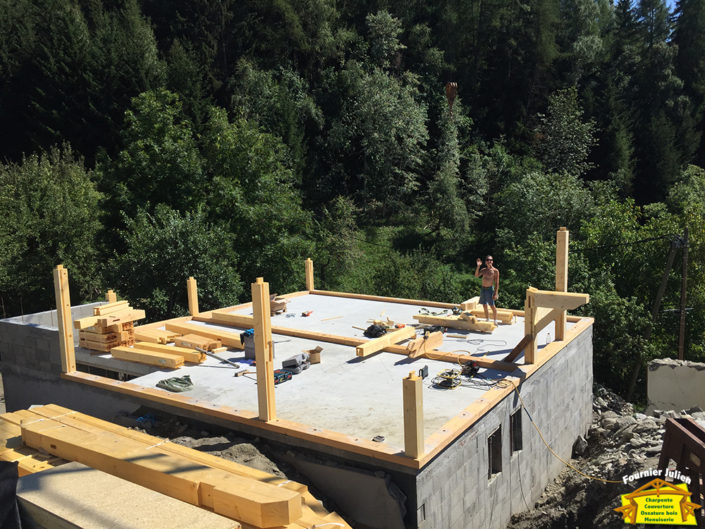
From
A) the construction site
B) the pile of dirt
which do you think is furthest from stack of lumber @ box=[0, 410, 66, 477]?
the pile of dirt

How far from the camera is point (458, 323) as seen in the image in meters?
13.1

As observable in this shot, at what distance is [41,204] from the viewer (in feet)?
86.2

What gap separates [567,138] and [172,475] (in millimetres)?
40368

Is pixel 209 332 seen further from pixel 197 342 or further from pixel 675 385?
pixel 675 385

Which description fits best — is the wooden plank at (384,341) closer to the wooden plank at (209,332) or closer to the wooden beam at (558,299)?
the wooden plank at (209,332)

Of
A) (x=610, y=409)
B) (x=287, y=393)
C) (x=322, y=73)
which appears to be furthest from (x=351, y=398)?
(x=322, y=73)

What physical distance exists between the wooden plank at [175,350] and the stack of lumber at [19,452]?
277 centimetres

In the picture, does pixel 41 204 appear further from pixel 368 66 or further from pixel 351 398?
pixel 368 66

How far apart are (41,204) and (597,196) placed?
30241 millimetres

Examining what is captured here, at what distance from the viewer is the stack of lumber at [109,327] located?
470 inches

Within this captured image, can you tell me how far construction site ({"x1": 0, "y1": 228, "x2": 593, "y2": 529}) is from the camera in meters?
6.41

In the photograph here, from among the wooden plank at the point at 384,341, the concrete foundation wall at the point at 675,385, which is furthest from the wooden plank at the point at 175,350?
the concrete foundation wall at the point at 675,385

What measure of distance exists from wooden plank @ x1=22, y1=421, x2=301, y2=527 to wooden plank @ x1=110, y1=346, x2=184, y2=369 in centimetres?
283

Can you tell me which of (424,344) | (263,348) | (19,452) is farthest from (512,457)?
(19,452)
